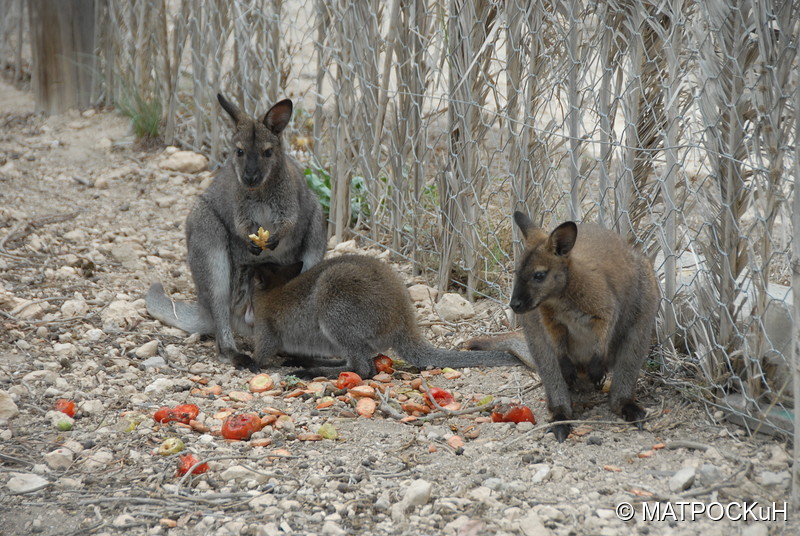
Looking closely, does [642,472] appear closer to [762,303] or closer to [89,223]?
[762,303]

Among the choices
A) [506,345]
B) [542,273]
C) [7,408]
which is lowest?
[7,408]

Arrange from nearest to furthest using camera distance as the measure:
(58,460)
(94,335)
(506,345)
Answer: (58,460) < (506,345) < (94,335)

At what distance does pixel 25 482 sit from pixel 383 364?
207 centimetres

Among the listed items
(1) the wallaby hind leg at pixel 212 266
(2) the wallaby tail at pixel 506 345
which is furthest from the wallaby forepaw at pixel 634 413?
(1) the wallaby hind leg at pixel 212 266

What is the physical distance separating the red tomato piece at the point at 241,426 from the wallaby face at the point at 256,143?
1589mm

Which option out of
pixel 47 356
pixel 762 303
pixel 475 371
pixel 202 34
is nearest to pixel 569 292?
pixel 762 303

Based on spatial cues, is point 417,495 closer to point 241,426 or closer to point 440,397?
point 241,426

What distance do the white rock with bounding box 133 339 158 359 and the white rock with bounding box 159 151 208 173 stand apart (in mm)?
3225

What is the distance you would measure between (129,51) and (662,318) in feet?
20.0

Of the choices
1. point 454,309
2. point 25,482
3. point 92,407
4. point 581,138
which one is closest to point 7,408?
point 92,407

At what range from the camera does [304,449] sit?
383cm

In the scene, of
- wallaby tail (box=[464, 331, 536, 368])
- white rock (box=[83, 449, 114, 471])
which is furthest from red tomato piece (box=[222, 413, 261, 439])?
wallaby tail (box=[464, 331, 536, 368])

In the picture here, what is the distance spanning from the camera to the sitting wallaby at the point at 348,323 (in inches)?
188

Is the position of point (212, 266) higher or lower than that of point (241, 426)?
higher
